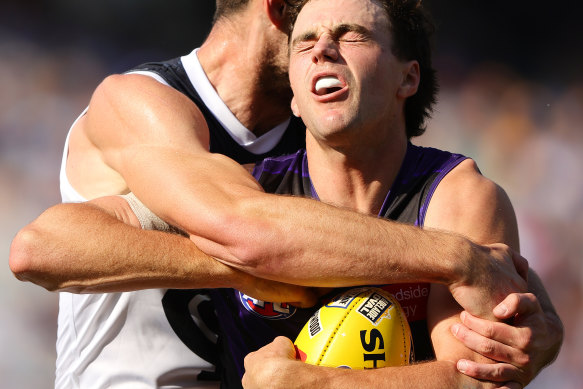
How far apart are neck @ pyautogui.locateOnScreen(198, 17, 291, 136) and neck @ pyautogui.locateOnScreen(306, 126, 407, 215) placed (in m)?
1.06

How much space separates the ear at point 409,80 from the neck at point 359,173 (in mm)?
258

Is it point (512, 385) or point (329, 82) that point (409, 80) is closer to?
point (329, 82)

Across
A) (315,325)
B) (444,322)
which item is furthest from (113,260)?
(444,322)

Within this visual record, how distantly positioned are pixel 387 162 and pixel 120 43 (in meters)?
5.45

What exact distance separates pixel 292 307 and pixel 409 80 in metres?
1.32

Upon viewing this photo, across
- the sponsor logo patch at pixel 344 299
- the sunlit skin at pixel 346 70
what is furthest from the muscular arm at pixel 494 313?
the sunlit skin at pixel 346 70

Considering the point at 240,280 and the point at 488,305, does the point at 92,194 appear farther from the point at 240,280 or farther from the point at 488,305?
the point at 488,305

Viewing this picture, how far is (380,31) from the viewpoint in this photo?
141 inches

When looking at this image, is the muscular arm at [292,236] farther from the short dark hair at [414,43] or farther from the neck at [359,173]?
the short dark hair at [414,43]

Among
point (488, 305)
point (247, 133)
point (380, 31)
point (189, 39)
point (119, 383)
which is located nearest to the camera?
point (488, 305)

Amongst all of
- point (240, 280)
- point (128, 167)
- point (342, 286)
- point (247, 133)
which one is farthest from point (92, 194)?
point (342, 286)

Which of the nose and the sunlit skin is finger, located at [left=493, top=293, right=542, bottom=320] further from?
the nose

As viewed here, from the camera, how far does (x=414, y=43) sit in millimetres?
3930

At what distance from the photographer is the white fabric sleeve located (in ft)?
11.4
